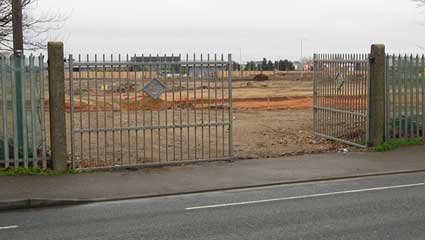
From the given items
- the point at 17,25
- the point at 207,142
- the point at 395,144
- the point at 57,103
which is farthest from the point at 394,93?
the point at 17,25

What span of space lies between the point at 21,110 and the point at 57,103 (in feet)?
2.25

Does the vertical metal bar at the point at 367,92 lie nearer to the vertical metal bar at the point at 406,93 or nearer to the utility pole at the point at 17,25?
the vertical metal bar at the point at 406,93

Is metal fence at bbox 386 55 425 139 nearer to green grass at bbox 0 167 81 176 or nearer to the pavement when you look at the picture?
the pavement

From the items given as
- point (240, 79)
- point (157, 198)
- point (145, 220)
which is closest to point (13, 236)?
point (145, 220)

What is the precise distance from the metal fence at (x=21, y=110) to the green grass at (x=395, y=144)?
7906 millimetres

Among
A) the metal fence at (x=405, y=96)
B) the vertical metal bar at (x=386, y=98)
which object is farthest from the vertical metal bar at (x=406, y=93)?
the vertical metal bar at (x=386, y=98)

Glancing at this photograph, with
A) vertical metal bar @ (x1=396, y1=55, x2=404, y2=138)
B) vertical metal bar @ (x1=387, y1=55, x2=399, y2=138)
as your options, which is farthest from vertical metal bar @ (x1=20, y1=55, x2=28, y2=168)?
vertical metal bar @ (x1=396, y1=55, x2=404, y2=138)

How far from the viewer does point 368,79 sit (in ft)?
50.2

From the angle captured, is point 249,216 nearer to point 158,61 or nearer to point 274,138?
point 158,61

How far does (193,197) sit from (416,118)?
320 inches

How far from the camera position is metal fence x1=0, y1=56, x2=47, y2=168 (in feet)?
39.1

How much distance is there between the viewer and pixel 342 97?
16281 millimetres

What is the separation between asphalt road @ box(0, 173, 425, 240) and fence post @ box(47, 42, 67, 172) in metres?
2.78

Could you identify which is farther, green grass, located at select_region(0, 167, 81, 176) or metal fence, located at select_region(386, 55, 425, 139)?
metal fence, located at select_region(386, 55, 425, 139)
